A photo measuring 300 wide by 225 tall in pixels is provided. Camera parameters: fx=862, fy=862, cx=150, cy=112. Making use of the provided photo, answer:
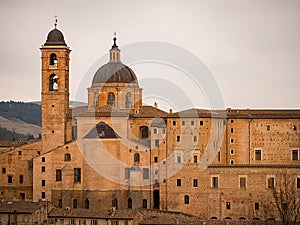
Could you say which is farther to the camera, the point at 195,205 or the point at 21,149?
the point at 21,149

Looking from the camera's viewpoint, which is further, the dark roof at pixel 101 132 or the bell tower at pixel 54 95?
the bell tower at pixel 54 95

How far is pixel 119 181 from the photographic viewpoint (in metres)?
64.9

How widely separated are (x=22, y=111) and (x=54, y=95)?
125 metres

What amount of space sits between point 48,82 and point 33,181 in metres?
8.38

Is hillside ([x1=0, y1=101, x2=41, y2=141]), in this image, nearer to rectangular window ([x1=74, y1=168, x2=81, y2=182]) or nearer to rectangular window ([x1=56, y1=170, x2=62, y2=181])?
rectangular window ([x1=56, y1=170, x2=62, y2=181])

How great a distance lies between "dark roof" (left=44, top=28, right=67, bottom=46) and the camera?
69.1 metres

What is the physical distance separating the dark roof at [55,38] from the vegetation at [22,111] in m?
116

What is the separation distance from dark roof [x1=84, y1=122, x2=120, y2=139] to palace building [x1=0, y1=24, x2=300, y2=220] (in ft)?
0.25

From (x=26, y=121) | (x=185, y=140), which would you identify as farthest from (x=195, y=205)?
(x=26, y=121)

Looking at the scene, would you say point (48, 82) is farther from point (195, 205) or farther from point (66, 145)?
point (195, 205)

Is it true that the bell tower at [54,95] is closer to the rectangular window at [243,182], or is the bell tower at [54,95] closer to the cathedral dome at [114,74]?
the cathedral dome at [114,74]

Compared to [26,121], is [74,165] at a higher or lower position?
lower

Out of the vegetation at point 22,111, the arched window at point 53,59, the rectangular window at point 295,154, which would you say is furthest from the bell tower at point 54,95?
the vegetation at point 22,111

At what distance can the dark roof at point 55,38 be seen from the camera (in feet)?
227
